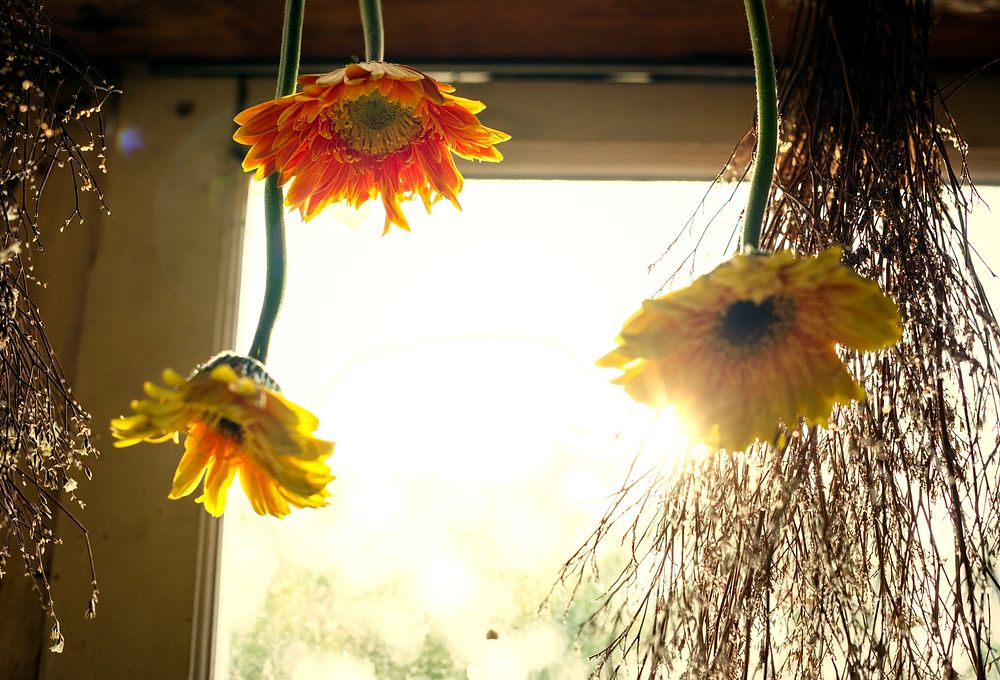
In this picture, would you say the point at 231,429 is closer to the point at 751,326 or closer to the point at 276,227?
the point at 276,227

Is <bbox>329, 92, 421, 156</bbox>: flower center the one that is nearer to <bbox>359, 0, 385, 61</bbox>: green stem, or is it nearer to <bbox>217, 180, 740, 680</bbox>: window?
<bbox>359, 0, 385, 61</bbox>: green stem

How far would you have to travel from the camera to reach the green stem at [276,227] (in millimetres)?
329

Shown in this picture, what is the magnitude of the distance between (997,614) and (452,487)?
0.52 m

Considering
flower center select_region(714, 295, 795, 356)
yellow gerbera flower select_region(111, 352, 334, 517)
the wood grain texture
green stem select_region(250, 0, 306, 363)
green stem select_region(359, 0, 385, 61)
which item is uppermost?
the wood grain texture

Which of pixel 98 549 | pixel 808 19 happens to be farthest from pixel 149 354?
pixel 808 19

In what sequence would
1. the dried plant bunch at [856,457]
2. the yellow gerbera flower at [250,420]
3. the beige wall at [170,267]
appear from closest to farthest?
the yellow gerbera flower at [250,420] < the dried plant bunch at [856,457] < the beige wall at [170,267]

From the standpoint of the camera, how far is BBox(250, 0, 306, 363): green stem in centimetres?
33

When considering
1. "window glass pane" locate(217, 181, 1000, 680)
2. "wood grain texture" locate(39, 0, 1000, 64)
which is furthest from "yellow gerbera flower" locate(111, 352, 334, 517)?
"wood grain texture" locate(39, 0, 1000, 64)

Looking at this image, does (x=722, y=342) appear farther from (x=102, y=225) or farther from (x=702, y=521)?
(x=102, y=225)

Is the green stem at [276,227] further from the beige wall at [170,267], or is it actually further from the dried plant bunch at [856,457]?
the beige wall at [170,267]

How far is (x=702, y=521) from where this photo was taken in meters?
0.46

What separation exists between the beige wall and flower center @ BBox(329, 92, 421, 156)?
1.70ft

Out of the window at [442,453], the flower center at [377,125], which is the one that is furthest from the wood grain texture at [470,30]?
the flower center at [377,125]

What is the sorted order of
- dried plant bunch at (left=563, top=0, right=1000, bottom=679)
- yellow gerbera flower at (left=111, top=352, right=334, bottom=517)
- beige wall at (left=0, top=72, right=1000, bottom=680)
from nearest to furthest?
yellow gerbera flower at (left=111, top=352, right=334, bottom=517) < dried plant bunch at (left=563, top=0, right=1000, bottom=679) < beige wall at (left=0, top=72, right=1000, bottom=680)
